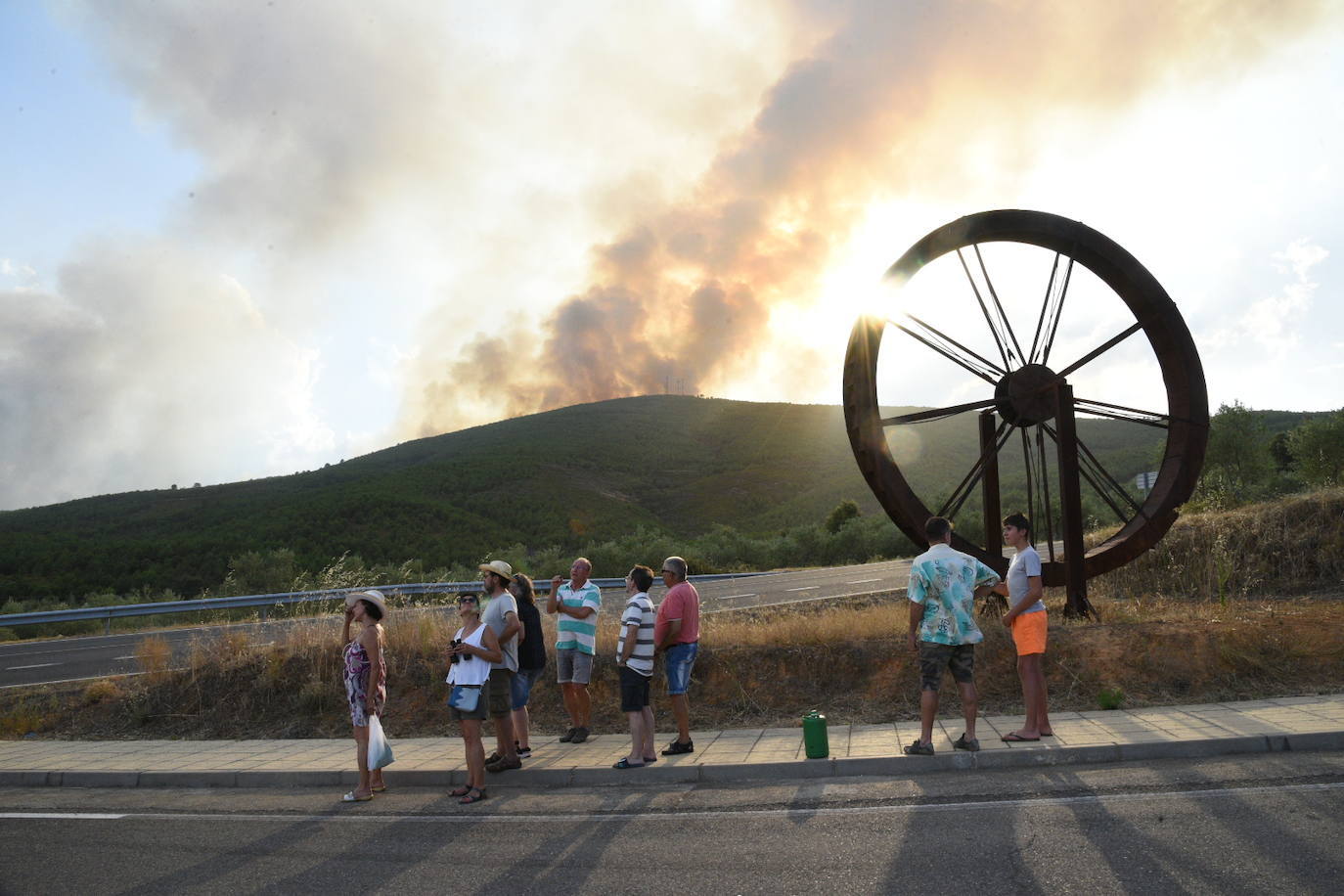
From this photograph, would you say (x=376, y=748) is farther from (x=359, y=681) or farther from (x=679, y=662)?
(x=679, y=662)

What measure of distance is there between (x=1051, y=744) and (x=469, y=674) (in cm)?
503

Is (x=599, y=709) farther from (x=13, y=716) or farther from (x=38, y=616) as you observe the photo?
(x=38, y=616)

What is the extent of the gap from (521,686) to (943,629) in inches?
162

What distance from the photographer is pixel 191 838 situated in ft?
23.3

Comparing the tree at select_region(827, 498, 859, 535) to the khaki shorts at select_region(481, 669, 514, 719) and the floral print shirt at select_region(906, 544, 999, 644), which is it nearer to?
the floral print shirt at select_region(906, 544, 999, 644)

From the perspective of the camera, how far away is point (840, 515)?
4875 cm

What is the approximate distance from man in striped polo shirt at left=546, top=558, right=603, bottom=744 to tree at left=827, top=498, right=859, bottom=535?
120 ft

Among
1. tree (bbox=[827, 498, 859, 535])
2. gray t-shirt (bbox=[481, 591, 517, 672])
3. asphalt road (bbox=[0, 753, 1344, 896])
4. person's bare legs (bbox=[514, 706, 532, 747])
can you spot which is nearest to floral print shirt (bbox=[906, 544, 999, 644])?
asphalt road (bbox=[0, 753, 1344, 896])

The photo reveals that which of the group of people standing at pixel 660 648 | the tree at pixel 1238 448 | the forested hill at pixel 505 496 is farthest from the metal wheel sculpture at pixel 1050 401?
the forested hill at pixel 505 496

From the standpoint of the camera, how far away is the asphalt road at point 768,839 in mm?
5109

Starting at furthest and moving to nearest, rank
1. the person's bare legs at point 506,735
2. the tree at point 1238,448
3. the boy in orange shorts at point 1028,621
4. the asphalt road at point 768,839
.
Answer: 1. the tree at point 1238,448
2. the person's bare legs at point 506,735
3. the boy in orange shorts at point 1028,621
4. the asphalt road at point 768,839

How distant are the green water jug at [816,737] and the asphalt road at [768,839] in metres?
0.45

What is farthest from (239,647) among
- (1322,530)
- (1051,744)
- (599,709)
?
(1322,530)

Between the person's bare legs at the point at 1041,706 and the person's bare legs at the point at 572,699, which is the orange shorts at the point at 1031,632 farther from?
the person's bare legs at the point at 572,699
